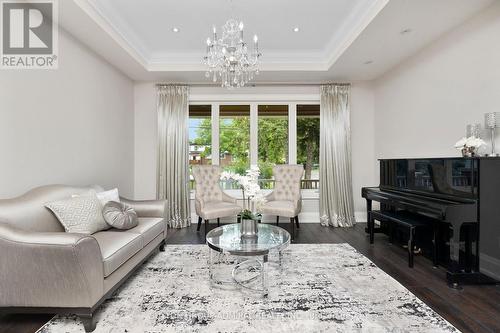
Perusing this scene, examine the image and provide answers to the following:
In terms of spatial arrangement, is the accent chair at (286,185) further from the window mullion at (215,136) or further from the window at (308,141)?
the window mullion at (215,136)

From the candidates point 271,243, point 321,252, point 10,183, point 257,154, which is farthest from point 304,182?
point 10,183

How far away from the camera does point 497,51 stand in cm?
247

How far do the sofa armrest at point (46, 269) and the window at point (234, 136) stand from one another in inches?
131

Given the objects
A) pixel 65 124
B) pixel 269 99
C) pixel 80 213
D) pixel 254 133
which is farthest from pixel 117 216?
pixel 269 99

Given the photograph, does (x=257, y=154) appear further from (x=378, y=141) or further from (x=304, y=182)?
(x=378, y=141)

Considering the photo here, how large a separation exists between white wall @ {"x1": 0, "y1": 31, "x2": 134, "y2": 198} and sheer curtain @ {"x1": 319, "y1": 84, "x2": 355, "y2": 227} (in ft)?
12.2

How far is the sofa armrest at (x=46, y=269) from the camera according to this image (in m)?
Answer: 1.65

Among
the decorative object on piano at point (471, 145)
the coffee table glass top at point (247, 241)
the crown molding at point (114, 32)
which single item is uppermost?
the crown molding at point (114, 32)

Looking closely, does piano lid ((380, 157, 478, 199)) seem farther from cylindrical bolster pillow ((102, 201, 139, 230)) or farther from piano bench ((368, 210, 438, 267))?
cylindrical bolster pillow ((102, 201, 139, 230))

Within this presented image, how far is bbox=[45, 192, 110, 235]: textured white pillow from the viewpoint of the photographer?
2221 millimetres

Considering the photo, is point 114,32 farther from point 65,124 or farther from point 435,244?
point 435,244

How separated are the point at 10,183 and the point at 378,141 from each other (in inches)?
212

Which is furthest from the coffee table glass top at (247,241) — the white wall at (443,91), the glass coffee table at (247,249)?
the white wall at (443,91)

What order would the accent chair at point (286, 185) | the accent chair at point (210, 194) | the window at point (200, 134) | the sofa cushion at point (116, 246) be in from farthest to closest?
1. the window at point (200, 134)
2. the accent chair at point (286, 185)
3. the accent chair at point (210, 194)
4. the sofa cushion at point (116, 246)
